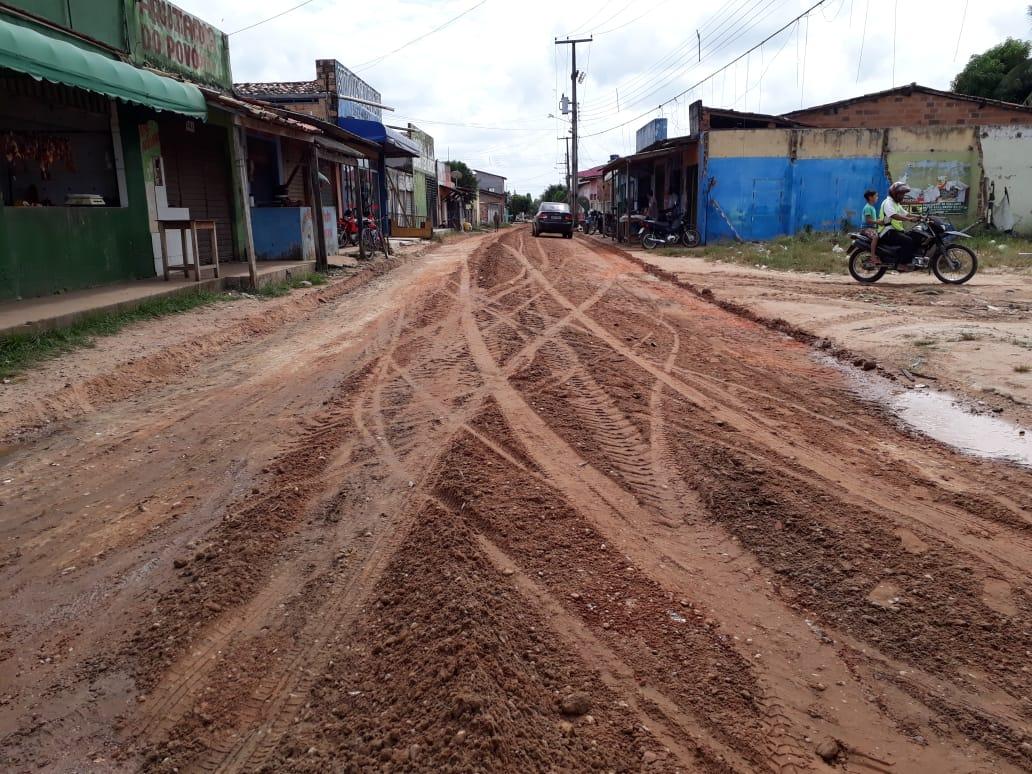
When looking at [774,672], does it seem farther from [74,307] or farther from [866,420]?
[74,307]

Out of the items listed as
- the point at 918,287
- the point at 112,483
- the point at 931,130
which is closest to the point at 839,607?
the point at 112,483

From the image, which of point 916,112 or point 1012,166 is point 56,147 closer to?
point 1012,166

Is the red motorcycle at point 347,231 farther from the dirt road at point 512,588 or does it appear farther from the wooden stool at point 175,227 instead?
the dirt road at point 512,588

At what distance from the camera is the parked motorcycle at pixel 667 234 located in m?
23.9

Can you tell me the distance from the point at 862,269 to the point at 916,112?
54.9 feet

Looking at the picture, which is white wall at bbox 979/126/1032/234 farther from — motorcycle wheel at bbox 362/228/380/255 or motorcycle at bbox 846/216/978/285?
motorcycle wheel at bbox 362/228/380/255

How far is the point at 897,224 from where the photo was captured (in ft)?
41.5

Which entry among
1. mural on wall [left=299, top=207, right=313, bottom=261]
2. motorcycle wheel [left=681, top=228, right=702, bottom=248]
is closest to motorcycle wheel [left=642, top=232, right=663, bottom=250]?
motorcycle wheel [left=681, top=228, right=702, bottom=248]

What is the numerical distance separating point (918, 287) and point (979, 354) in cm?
598

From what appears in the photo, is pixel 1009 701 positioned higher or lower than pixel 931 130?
lower

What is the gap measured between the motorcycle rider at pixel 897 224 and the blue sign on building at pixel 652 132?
2511cm

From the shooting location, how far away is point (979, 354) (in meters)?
7.13

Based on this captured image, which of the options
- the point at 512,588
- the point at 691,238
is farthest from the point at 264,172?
the point at 512,588

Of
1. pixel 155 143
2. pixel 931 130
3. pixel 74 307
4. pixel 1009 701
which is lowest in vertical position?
pixel 1009 701
